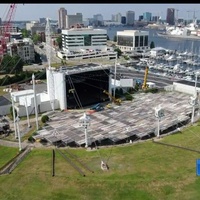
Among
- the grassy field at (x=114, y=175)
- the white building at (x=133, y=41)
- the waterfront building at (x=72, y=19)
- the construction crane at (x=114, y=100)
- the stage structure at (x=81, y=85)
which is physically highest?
the waterfront building at (x=72, y=19)

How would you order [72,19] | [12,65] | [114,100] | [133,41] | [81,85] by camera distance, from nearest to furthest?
[81,85] < [114,100] < [12,65] < [133,41] < [72,19]

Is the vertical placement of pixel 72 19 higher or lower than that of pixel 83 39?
higher

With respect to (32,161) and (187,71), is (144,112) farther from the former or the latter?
(187,71)

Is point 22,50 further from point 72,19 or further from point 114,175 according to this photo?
point 72,19

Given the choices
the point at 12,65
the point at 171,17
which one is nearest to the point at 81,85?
the point at 12,65

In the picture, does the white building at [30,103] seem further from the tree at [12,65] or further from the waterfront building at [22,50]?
the waterfront building at [22,50]

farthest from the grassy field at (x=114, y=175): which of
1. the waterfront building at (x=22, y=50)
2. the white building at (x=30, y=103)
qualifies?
the waterfront building at (x=22, y=50)

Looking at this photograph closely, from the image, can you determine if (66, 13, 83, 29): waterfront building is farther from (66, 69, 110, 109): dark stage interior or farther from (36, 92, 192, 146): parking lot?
(36, 92, 192, 146): parking lot
